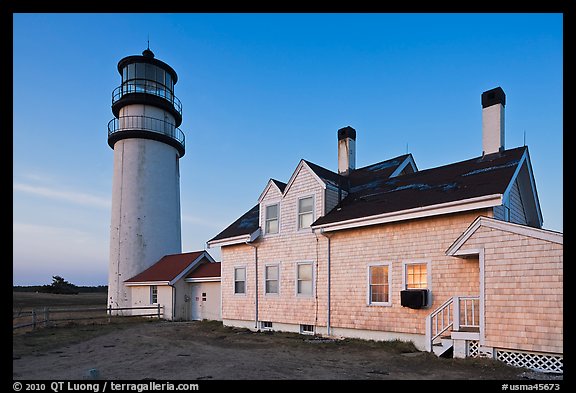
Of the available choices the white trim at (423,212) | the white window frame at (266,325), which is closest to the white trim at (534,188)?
the white trim at (423,212)

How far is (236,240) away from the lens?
61.4ft

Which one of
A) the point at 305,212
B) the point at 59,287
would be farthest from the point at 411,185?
the point at 59,287

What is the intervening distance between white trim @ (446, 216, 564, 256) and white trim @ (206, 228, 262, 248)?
9.06 m

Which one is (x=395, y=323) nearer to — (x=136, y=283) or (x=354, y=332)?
(x=354, y=332)

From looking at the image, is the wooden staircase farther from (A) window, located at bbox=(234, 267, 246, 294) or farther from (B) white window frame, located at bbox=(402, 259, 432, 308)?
(A) window, located at bbox=(234, 267, 246, 294)

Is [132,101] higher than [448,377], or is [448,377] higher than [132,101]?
[132,101]

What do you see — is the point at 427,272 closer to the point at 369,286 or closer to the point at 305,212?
the point at 369,286

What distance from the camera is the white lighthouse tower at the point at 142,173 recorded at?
2648 cm

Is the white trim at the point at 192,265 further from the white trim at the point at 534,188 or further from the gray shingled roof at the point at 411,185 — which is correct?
the white trim at the point at 534,188

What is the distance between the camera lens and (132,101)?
2753 cm
